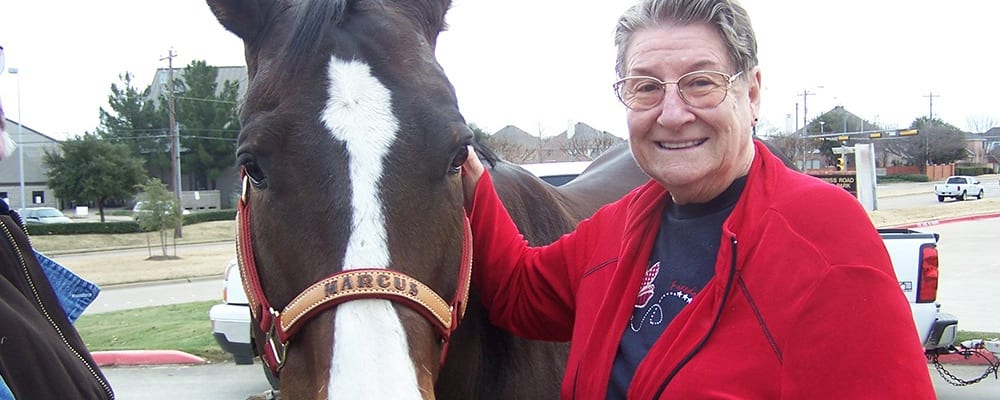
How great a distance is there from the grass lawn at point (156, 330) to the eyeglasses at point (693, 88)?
7.49 meters

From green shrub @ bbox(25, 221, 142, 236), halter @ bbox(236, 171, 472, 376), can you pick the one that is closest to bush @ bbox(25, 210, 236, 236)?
green shrub @ bbox(25, 221, 142, 236)

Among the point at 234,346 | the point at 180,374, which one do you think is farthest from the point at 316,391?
the point at 180,374

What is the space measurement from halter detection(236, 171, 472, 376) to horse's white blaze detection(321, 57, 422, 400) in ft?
0.10

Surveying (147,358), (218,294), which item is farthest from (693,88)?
(218,294)

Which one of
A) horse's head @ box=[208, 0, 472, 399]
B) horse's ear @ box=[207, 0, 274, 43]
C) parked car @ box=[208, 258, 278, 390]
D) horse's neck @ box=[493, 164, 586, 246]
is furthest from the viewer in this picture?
parked car @ box=[208, 258, 278, 390]

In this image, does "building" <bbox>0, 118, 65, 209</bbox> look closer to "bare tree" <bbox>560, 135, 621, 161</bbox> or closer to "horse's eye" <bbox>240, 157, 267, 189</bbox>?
"bare tree" <bbox>560, 135, 621, 161</bbox>

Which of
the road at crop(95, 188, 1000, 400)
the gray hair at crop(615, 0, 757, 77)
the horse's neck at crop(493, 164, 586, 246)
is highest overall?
the gray hair at crop(615, 0, 757, 77)

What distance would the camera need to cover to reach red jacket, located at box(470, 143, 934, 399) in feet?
4.83

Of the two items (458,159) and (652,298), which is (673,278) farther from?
(458,159)

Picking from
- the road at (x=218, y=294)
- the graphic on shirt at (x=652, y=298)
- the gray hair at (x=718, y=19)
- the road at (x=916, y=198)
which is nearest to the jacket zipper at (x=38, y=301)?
the graphic on shirt at (x=652, y=298)

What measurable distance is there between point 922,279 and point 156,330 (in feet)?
29.2

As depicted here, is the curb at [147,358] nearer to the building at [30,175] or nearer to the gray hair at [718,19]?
the gray hair at [718,19]

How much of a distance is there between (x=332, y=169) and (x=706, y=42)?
985 millimetres

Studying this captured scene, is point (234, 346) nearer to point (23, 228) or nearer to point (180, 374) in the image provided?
point (180, 374)
